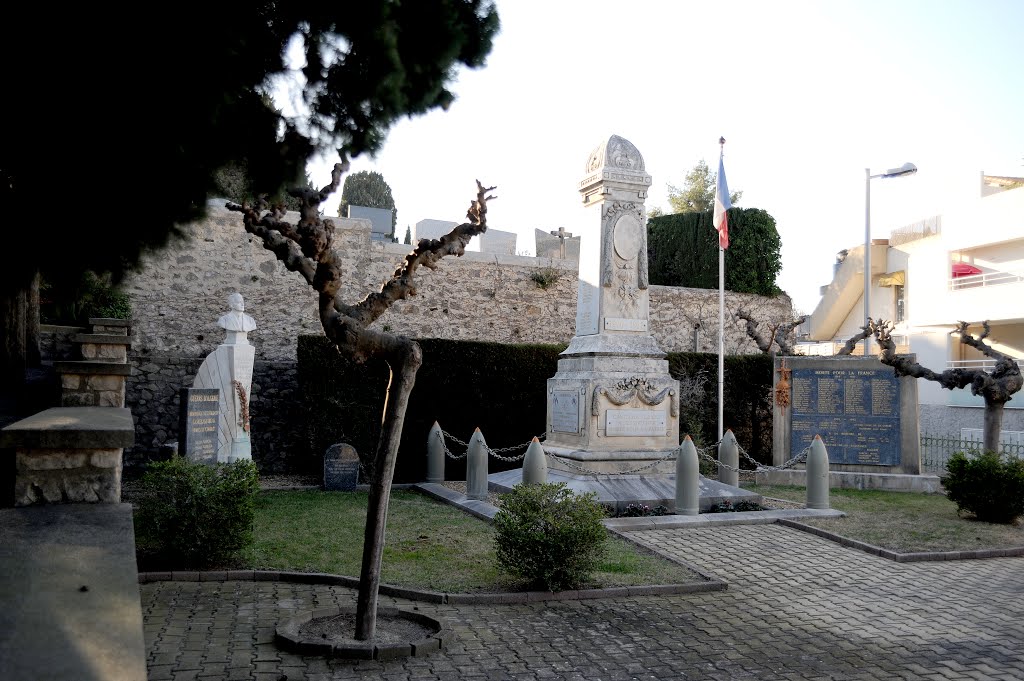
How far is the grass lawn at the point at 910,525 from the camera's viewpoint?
29.8 feet

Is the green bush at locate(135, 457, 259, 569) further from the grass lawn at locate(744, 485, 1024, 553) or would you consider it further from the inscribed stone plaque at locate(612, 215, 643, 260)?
the grass lawn at locate(744, 485, 1024, 553)

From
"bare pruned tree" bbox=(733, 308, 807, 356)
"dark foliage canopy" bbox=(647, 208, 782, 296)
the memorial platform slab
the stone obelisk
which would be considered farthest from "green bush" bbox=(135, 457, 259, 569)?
"dark foliage canopy" bbox=(647, 208, 782, 296)

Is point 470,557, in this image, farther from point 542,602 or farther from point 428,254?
point 428,254

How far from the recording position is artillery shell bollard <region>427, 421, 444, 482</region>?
45.0 ft

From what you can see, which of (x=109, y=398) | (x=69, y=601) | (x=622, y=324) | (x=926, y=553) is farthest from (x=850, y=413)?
(x=69, y=601)

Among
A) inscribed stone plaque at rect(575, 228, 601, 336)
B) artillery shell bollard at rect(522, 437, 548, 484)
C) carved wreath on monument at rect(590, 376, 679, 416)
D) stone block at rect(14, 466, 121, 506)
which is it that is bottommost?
artillery shell bollard at rect(522, 437, 548, 484)

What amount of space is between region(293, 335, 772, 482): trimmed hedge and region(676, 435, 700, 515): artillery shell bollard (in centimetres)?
518

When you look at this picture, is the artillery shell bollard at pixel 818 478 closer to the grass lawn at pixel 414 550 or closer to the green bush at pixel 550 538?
the grass lawn at pixel 414 550

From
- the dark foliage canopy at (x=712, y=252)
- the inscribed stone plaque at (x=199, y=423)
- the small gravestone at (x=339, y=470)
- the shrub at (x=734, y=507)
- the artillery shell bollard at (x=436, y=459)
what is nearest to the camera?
the inscribed stone plaque at (x=199, y=423)

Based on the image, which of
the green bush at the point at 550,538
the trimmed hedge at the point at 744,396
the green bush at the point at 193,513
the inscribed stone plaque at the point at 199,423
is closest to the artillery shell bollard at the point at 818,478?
the green bush at the point at 550,538

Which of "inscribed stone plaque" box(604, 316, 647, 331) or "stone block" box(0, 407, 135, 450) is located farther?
"inscribed stone plaque" box(604, 316, 647, 331)

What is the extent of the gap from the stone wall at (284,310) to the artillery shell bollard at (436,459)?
258 centimetres

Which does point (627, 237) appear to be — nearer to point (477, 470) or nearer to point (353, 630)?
point (477, 470)

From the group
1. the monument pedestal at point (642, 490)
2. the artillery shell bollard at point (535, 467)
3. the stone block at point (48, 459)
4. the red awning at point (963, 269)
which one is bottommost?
the monument pedestal at point (642, 490)
